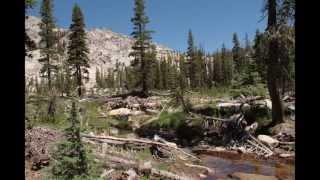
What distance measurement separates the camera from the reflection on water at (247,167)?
14.8 meters

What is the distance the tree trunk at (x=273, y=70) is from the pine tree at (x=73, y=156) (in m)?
13.8

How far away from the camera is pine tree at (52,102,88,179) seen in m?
9.38

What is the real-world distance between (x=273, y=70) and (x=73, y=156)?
47.8 ft

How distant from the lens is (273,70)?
69.3ft

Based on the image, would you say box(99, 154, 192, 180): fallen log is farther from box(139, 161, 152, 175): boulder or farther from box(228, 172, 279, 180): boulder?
box(228, 172, 279, 180): boulder

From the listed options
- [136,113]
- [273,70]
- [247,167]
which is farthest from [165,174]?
[136,113]

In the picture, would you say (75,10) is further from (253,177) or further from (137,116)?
(253,177)

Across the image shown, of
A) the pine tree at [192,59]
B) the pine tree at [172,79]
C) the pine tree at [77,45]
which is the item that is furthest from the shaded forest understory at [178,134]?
the pine tree at [192,59]

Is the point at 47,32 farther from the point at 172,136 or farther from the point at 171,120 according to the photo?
the point at 172,136

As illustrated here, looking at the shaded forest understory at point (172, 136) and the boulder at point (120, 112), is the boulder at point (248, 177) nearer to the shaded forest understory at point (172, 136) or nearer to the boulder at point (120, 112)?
the shaded forest understory at point (172, 136)

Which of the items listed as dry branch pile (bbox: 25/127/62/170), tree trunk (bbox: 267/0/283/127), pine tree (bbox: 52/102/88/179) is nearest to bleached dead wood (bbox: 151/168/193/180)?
dry branch pile (bbox: 25/127/62/170)

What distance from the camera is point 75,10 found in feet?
161
